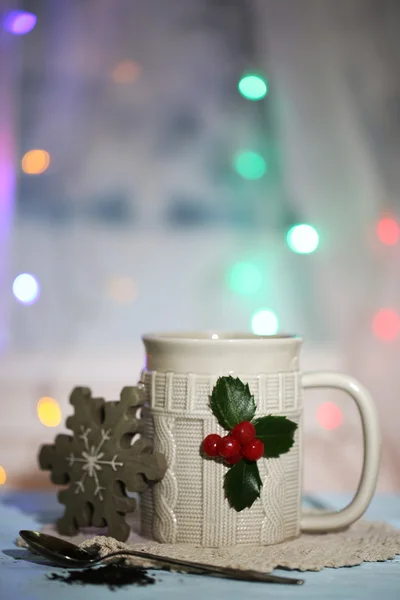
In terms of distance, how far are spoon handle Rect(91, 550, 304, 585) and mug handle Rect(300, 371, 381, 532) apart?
17 centimetres

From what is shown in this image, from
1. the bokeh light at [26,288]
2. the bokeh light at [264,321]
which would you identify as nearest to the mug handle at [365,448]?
the bokeh light at [264,321]

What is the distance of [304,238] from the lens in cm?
148

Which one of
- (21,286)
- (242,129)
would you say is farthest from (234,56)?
(21,286)

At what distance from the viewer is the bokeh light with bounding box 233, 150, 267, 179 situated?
149 cm

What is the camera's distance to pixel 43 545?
663mm

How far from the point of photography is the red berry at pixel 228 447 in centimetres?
70

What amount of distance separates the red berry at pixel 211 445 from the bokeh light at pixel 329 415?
788mm

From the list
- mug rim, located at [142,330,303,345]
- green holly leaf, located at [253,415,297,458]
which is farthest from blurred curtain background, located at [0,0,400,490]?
green holly leaf, located at [253,415,297,458]

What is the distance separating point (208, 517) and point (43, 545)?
0.15 m

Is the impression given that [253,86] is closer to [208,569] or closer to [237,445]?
[237,445]

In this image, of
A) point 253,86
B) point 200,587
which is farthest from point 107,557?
point 253,86

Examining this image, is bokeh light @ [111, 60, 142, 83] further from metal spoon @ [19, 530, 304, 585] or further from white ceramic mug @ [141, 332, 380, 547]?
metal spoon @ [19, 530, 304, 585]

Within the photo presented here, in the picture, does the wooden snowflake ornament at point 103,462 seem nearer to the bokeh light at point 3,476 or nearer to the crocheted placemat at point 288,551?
the crocheted placemat at point 288,551

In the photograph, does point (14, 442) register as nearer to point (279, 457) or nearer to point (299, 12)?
point (279, 457)
